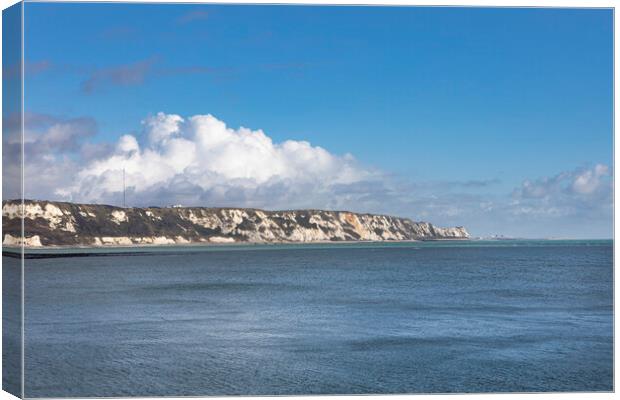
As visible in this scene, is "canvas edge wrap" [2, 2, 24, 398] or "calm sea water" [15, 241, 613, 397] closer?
"canvas edge wrap" [2, 2, 24, 398]

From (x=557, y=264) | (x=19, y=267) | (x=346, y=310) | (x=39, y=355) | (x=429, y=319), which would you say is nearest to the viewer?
(x=19, y=267)

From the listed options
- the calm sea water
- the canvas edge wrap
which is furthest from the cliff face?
the canvas edge wrap

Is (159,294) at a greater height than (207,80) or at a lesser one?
lesser

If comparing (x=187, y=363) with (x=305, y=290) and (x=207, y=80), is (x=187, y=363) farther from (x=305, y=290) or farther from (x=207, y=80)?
(x=305, y=290)

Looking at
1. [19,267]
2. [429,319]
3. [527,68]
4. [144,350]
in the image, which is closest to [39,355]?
[144,350]

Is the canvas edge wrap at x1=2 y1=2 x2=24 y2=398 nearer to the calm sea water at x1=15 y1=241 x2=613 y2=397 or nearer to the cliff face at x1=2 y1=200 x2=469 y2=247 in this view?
the calm sea water at x1=15 y1=241 x2=613 y2=397

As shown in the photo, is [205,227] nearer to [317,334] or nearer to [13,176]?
[317,334]
